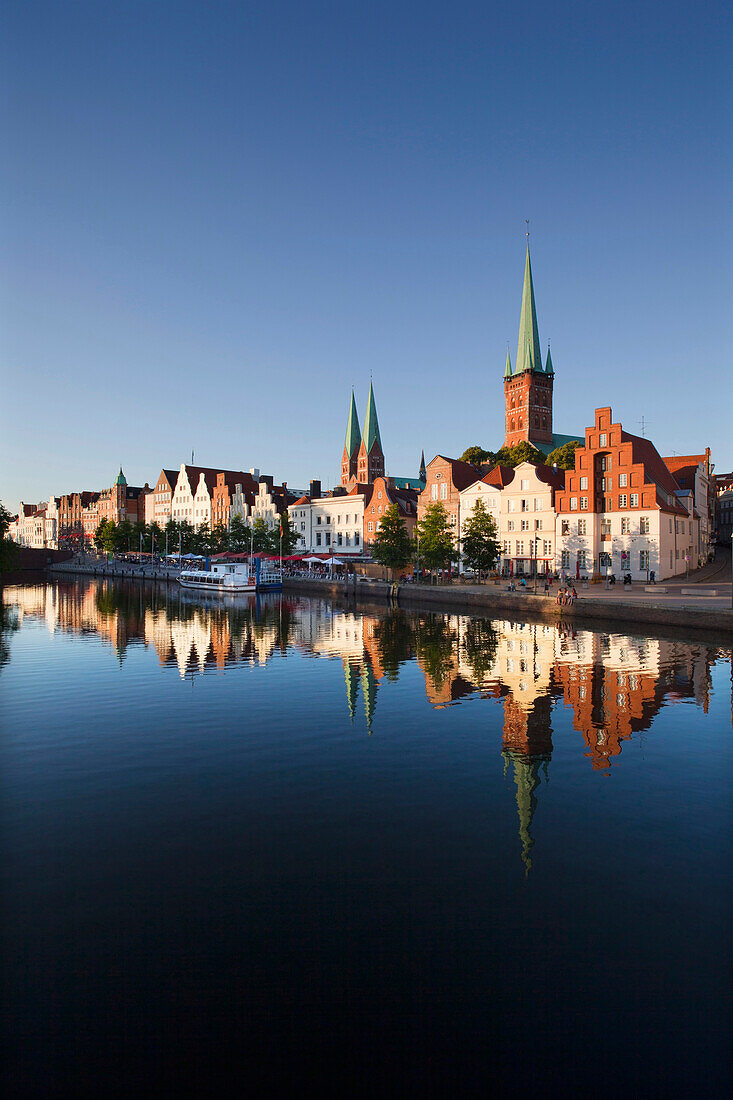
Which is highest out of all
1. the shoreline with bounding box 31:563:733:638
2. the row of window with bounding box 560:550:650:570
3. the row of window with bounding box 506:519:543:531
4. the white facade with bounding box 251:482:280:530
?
the white facade with bounding box 251:482:280:530

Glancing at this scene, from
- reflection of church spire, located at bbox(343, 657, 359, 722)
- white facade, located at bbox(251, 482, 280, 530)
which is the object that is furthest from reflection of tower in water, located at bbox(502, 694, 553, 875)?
white facade, located at bbox(251, 482, 280, 530)

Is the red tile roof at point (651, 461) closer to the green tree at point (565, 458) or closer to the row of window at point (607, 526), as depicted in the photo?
the row of window at point (607, 526)

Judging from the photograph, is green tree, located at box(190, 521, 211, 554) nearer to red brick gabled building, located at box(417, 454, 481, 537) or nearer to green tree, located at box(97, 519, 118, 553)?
green tree, located at box(97, 519, 118, 553)

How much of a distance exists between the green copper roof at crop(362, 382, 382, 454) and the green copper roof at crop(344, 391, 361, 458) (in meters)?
5.74

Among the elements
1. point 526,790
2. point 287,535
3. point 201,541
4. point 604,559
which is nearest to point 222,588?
point 287,535

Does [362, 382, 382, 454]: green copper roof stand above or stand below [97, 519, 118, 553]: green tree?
above

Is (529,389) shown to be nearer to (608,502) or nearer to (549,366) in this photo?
Answer: (549,366)

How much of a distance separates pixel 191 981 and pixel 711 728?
57.1 feet

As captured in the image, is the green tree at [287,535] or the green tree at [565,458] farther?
the green tree at [287,535]

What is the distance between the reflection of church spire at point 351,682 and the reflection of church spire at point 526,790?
635 centimetres

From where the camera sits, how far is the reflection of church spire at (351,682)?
23531mm

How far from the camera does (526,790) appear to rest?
49.8 ft

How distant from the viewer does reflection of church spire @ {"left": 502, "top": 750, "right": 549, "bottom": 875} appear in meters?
12.4

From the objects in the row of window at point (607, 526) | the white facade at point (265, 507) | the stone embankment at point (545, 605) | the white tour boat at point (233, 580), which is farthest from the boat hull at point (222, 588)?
the row of window at point (607, 526)
